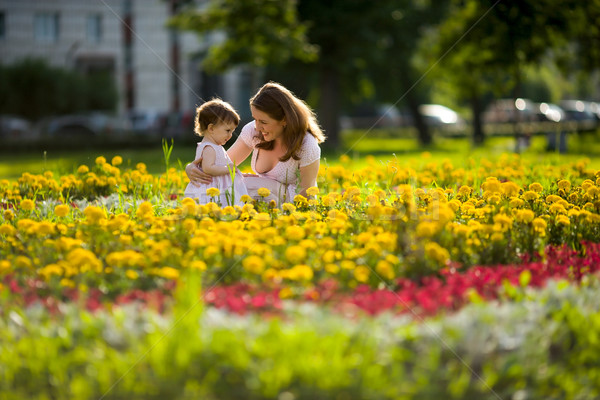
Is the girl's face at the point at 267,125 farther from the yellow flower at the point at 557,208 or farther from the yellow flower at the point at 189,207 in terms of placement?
the yellow flower at the point at 557,208

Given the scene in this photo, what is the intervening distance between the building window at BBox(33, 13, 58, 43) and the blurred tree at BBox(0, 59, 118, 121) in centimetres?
574

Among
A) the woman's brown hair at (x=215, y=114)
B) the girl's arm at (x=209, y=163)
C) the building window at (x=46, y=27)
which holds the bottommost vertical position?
the building window at (x=46, y=27)

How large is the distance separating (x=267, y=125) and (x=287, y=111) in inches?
7.9

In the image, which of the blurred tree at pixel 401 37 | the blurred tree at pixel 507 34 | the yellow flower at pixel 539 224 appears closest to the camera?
the yellow flower at pixel 539 224

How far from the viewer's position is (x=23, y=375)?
8.10ft

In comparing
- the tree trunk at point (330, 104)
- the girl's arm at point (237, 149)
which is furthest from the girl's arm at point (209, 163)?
the tree trunk at point (330, 104)

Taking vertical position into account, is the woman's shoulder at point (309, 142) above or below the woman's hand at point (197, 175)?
above

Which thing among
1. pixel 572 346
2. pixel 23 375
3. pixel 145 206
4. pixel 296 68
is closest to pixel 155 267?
pixel 145 206

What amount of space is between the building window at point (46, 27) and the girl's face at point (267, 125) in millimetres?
33392

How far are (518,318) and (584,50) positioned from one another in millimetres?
17888

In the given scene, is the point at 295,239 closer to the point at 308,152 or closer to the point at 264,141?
the point at 308,152

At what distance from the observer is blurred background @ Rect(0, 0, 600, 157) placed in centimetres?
→ 1561

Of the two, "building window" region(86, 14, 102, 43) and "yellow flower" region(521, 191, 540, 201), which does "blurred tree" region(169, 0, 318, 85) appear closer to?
"yellow flower" region(521, 191, 540, 201)

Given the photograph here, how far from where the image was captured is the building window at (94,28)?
119 ft
